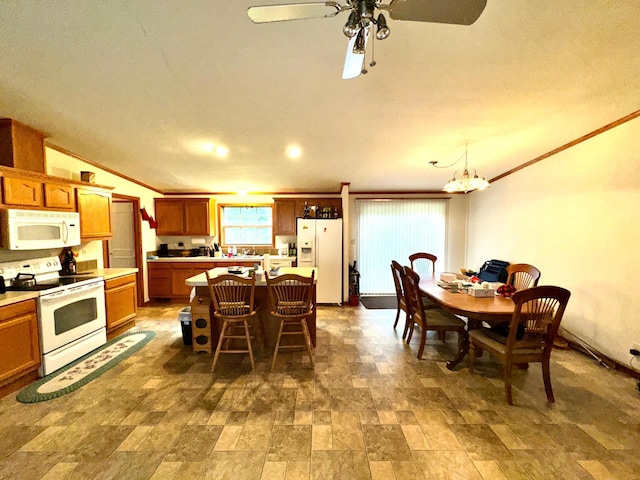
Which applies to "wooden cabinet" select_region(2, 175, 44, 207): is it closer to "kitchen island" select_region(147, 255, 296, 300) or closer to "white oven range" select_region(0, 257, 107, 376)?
"white oven range" select_region(0, 257, 107, 376)

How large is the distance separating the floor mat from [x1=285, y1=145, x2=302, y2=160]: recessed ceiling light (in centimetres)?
294

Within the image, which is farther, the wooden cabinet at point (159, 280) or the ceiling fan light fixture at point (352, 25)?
the wooden cabinet at point (159, 280)

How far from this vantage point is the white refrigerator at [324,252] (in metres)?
4.71

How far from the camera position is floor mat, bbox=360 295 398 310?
478 centimetres

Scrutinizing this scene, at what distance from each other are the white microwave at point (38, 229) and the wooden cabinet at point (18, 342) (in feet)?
2.25

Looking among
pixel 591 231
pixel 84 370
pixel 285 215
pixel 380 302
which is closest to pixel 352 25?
pixel 591 231

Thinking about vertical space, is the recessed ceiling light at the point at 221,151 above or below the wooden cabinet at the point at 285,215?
above

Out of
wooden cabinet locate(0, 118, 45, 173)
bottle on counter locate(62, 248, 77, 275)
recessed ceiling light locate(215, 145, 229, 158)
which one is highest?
recessed ceiling light locate(215, 145, 229, 158)

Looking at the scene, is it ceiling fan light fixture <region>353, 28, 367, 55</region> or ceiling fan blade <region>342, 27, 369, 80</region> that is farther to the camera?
ceiling fan blade <region>342, 27, 369, 80</region>

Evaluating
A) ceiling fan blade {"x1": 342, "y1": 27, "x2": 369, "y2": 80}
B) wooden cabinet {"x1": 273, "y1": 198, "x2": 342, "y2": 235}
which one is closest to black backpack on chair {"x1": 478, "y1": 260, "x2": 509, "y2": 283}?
wooden cabinet {"x1": 273, "y1": 198, "x2": 342, "y2": 235}

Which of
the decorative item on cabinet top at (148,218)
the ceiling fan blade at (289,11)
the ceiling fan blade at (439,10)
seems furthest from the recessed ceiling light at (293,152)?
the decorative item on cabinet top at (148,218)

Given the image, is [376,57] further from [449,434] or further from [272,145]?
[449,434]

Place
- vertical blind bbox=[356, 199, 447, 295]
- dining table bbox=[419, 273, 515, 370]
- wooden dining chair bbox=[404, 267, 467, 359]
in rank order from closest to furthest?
1. dining table bbox=[419, 273, 515, 370]
2. wooden dining chair bbox=[404, 267, 467, 359]
3. vertical blind bbox=[356, 199, 447, 295]

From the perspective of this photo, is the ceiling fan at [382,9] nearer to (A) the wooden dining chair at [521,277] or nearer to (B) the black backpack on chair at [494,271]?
(A) the wooden dining chair at [521,277]
